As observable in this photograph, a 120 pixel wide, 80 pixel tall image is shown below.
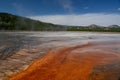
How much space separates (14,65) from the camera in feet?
40.8

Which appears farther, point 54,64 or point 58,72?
point 54,64

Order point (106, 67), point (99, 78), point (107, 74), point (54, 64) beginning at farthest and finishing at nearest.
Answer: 1. point (54, 64)
2. point (106, 67)
3. point (107, 74)
4. point (99, 78)

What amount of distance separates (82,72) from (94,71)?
56 cm

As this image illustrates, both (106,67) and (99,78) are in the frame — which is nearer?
(99,78)

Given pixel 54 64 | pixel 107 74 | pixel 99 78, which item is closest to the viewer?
pixel 99 78

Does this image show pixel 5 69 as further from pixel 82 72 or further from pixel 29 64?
pixel 82 72

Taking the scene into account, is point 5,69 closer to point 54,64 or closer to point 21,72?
point 21,72

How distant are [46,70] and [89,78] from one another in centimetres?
238

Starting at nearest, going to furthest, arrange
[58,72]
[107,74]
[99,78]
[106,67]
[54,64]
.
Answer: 1. [99,78]
2. [107,74]
3. [58,72]
4. [106,67]
5. [54,64]

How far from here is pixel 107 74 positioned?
10625 mm

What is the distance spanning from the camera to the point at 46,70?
461 inches

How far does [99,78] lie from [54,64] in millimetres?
3844

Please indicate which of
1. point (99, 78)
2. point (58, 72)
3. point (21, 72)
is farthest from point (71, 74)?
point (21, 72)

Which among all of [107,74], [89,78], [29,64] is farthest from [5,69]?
[107,74]
